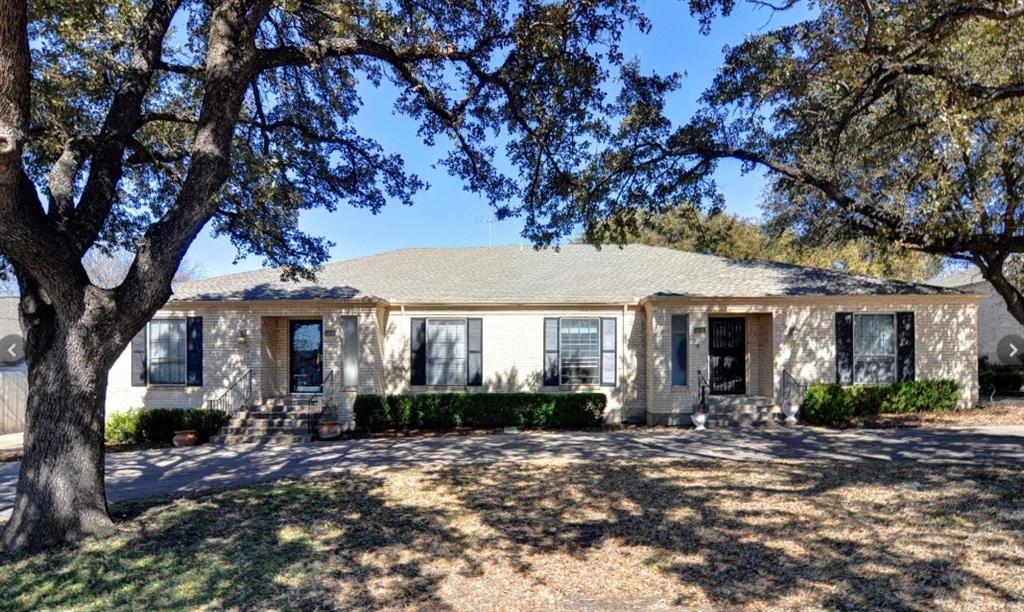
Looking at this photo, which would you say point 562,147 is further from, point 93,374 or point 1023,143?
point 1023,143

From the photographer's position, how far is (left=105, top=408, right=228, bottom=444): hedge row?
12445mm

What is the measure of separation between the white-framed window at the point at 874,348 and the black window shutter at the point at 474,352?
9370mm

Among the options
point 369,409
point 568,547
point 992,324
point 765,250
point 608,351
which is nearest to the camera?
point 568,547

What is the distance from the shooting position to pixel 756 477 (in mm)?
7840

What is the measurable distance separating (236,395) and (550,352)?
7737mm

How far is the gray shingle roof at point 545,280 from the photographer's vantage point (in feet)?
47.4

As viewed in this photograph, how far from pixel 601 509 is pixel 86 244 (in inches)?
255

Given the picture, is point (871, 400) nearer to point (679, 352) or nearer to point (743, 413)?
point (743, 413)

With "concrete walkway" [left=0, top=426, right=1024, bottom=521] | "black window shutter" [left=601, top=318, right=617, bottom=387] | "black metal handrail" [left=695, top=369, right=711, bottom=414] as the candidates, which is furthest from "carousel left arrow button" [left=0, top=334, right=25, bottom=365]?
"black metal handrail" [left=695, top=369, right=711, bottom=414]

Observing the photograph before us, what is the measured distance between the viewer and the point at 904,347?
14359mm

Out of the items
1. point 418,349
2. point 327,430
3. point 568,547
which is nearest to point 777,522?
point 568,547

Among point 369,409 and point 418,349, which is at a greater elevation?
point 418,349

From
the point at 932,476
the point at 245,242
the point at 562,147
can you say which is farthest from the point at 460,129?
the point at 932,476

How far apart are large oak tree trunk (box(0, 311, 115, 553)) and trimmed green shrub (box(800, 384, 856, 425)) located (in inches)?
518
